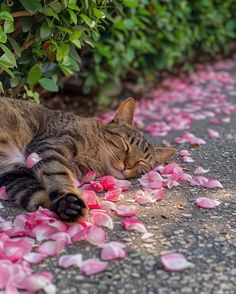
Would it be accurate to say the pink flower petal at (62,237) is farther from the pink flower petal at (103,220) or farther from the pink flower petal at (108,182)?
Answer: the pink flower petal at (108,182)

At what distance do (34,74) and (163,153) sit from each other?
108cm

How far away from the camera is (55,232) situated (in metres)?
2.57

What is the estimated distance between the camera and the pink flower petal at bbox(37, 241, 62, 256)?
243cm

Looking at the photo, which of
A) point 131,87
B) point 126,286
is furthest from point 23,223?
point 131,87

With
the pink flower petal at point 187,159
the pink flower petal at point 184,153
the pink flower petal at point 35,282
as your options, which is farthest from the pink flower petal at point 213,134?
the pink flower petal at point 35,282

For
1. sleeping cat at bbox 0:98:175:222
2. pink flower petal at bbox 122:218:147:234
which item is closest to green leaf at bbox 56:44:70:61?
sleeping cat at bbox 0:98:175:222

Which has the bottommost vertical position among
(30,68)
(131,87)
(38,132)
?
(131,87)

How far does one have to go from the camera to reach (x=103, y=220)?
2.71 m

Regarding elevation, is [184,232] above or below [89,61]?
below

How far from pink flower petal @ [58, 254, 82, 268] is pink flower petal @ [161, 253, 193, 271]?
359 millimetres

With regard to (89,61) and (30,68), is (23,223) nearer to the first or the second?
(30,68)

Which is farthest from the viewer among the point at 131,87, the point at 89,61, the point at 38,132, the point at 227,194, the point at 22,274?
the point at 131,87

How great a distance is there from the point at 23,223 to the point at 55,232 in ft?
0.69

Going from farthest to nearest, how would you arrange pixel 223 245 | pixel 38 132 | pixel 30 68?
pixel 30 68
pixel 38 132
pixel 223 245
